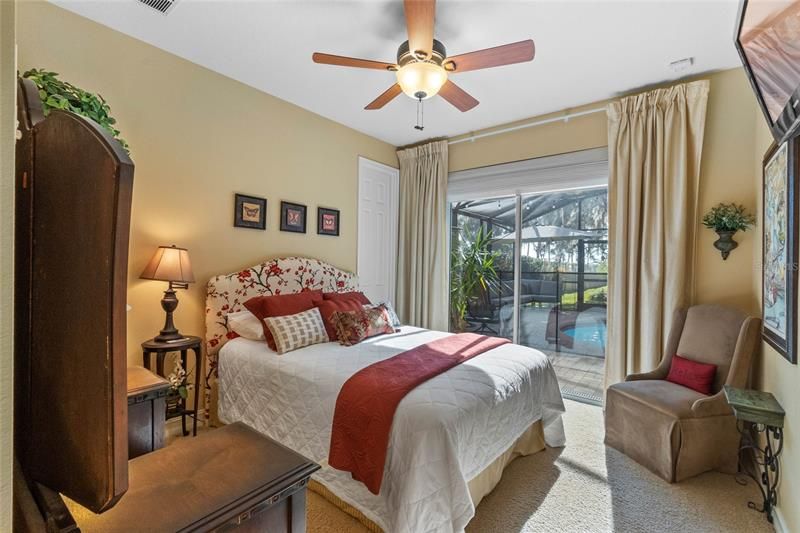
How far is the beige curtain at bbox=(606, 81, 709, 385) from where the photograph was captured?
2904mm

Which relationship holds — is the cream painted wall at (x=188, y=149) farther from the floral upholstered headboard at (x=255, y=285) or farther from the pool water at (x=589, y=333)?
the pool water at (x=589, y=333)

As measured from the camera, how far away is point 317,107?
3.64m

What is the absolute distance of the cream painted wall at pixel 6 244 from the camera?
1.36ft

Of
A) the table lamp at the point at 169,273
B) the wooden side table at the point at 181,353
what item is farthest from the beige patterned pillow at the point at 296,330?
the table lamp at the point at 169,273

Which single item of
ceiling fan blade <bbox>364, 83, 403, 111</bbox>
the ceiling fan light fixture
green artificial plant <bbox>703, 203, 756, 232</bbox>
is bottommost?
green artificial plant <bbox>703, 203, 756, 232</bbox>

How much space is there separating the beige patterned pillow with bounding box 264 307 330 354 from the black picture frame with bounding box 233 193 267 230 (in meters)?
0.97

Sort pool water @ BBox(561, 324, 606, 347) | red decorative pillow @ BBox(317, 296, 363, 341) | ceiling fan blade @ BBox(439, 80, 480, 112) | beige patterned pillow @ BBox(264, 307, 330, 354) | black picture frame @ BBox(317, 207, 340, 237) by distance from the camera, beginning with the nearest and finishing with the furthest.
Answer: ceiling fan blade @ BBox(439, 80, 480, 112)
beige patterned pillow @ BBox(264, 307, 330, 354)
red decorative pillow @ BBox(317, 296, 363, 341)
pool water @ BBox(561, 324, 606, 347)
black picture frame @ BBox(317, 207, 340, 237)

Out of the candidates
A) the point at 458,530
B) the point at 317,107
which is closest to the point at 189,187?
the point at 317,107

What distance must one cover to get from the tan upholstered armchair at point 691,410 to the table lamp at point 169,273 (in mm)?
3122

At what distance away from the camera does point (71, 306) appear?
52cm

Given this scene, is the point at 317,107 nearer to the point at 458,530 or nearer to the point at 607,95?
the point at 607,95

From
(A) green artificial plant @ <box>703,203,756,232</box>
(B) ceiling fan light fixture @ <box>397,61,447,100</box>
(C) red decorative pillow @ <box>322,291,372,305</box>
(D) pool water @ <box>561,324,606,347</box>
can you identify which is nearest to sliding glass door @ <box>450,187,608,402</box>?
(D) pool water @ <box>561,324,606,347</box>

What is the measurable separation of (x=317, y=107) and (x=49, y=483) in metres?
3.64

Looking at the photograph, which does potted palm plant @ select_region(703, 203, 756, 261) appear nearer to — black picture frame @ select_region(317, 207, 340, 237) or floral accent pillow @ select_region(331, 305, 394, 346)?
floral accent pillow @ select_region(331, 305, 394, 346)
